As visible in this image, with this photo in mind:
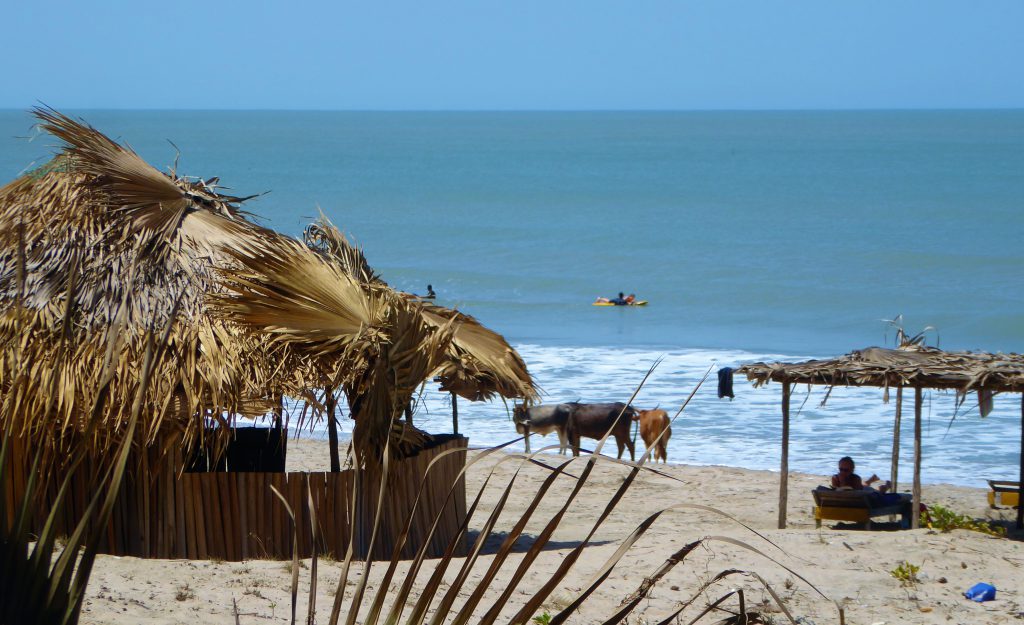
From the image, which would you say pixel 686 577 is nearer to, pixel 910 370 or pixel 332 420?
pixel 332 420

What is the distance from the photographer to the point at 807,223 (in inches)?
2178

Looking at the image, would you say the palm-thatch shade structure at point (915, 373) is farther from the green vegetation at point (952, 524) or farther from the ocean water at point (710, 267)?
the ocean water at point (710, 267)

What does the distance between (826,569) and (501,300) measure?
26055 mm

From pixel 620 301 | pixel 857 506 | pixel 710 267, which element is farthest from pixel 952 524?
pixel 710 267

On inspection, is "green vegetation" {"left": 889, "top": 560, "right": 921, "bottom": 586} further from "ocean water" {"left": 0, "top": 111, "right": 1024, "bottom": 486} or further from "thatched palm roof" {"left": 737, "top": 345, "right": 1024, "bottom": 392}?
"ocean water" {"left": 0, "top": 111, "right": 1024, "bottom": 486}

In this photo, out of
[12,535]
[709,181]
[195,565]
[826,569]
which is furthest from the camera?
[709,181]

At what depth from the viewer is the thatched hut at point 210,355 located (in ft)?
23.4

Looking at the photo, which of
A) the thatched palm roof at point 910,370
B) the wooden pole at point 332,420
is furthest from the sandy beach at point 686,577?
the thatched palm roof at point 910,370

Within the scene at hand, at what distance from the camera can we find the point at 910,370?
940 centimetres

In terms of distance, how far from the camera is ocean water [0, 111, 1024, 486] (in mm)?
16688

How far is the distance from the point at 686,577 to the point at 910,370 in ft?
10.5

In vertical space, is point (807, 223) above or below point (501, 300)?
above

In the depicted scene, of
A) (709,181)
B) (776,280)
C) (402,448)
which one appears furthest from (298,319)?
(709,181)

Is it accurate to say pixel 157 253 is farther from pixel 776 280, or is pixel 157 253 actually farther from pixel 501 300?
pixel 776 280
